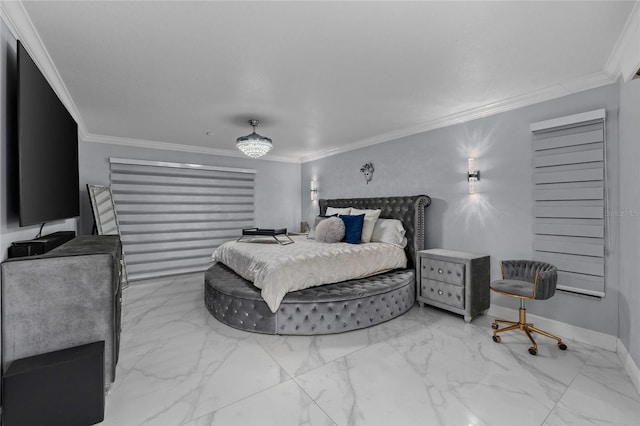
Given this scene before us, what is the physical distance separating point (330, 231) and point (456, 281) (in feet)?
5.47

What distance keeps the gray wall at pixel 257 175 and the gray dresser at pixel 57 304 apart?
3595 mm

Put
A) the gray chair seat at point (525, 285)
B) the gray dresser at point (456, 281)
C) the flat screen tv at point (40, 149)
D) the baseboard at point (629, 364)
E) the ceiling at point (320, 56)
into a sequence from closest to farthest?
the flat screen tv at point (40, 149) → the ceiling at point (320, 56) → the baseboard at point (629, 364) → the gray chair seat at point (525, 285) → the gray dresser at point (456, 281)

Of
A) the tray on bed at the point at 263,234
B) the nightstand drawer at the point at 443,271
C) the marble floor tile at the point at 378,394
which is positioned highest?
the tray on bed at the point at 263,234

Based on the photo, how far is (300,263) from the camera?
118 inches

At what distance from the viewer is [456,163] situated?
3.77 m

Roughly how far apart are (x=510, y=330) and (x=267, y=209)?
15.8ft

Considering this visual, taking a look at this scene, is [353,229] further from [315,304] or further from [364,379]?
[364,379]

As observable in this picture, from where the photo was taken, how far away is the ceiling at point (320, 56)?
5.80 ft

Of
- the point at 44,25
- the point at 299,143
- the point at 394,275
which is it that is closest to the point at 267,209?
the point at 299,143

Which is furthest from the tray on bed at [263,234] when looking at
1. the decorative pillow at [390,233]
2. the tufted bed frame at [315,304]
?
the decorative pillow at [390,233]

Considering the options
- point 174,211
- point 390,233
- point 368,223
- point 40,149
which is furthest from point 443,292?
point 174,211

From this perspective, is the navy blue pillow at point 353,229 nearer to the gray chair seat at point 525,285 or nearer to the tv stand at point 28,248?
the gray chair seat at point 525,285

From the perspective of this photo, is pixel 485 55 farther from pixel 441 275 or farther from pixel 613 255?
pixel 441 275

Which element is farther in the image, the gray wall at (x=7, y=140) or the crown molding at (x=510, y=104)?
the crown molding at (x=510, y=104)
